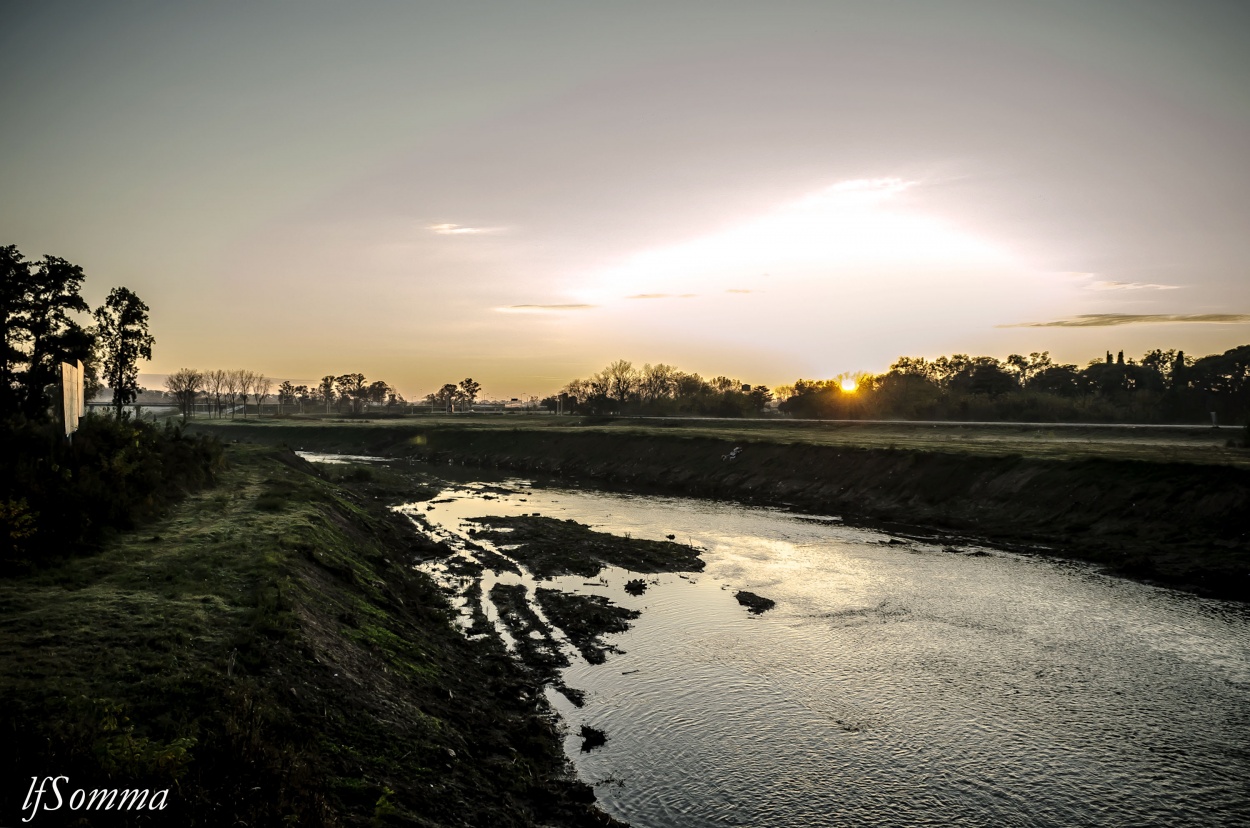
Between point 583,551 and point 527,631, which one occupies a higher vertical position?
point 527,631

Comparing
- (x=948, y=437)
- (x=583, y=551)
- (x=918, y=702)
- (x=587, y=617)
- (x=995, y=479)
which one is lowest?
(x=583, y=551)

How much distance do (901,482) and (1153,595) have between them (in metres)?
28.1

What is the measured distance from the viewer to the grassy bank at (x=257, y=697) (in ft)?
31.4

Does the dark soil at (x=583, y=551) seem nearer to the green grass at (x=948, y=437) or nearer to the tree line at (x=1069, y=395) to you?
the green grass at (x=948, y=437)

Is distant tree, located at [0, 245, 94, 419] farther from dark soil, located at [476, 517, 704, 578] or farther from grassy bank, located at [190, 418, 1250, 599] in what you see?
grassy bank, located at [190, 418, 1250, 599]

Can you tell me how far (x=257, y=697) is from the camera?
12.6m

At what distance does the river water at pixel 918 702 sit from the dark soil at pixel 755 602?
1.50ft

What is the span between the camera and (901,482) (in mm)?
58562

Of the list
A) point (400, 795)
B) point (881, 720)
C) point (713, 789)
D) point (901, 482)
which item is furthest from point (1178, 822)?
point (901, 482)

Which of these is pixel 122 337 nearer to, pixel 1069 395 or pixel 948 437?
pixel 948 437

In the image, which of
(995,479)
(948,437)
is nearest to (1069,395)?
(948,437)

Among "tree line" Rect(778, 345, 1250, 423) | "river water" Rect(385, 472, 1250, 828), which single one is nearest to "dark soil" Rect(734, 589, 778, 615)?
"river water" Rect(385, 472, 1250, 828)

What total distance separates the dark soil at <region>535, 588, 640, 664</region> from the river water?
26.1 inches

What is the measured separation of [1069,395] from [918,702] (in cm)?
13490
